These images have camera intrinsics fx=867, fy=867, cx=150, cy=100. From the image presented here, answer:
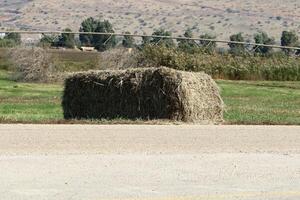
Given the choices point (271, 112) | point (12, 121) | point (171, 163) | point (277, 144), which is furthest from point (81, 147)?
point (271, 112)

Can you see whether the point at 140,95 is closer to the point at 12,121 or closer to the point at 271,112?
the point at 12,121

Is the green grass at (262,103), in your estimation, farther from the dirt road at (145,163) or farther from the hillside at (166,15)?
the hillside at (166,15)

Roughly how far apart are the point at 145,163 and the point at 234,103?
17947 mm

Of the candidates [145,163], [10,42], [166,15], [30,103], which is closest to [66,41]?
[10,42]

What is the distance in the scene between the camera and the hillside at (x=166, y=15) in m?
138

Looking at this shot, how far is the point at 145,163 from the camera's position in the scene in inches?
514

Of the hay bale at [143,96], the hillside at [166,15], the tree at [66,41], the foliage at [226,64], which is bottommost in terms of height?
the hillside at [166,15]

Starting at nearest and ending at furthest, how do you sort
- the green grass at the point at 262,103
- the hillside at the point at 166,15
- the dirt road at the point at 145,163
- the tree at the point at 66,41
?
1. the dirt road at the point at 145,163
2. the green grass at the point at 262,103
3. the tree at the point at 66,41
4. the hillside at the point at 166,15

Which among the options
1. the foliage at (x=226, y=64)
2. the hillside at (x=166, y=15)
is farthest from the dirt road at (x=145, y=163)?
the hillside at (x=166, y=15)

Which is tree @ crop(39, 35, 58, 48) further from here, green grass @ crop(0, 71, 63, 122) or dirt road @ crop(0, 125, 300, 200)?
dirt road @ crop(0, 125, 300, 200)

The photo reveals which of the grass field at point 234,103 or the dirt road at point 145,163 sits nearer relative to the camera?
the dirt road at point 145,163

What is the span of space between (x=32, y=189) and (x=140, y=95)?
37.1 ft

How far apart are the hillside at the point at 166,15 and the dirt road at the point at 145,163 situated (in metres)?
110

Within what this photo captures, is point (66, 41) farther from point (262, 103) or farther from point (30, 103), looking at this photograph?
point (30, 103)
